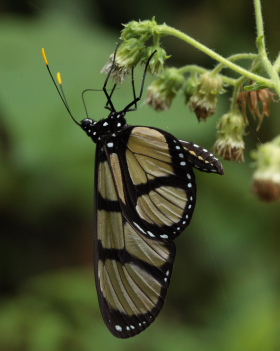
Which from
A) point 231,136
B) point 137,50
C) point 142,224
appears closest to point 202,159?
point 231,136

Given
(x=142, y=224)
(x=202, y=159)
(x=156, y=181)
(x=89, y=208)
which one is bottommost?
(x=89, y=208)

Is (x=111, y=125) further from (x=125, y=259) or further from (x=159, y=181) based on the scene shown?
(x=125, y=259)

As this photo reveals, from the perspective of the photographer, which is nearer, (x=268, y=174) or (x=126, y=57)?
(x=268, y=174)

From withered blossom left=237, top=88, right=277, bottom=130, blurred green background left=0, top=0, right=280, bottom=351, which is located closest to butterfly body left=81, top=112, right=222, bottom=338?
withered blossom left=237, top=88, right=277, bottom=130

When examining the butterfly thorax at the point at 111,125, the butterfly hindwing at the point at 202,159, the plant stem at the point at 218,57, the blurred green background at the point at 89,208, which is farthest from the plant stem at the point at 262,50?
the blurred green background at the point at 89,208

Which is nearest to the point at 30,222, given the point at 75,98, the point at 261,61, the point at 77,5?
the point at 75,98

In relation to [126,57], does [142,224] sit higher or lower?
lower

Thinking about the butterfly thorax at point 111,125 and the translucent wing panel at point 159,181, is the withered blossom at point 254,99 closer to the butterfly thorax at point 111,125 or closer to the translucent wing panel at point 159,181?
the translucent wing panel at point 159,181

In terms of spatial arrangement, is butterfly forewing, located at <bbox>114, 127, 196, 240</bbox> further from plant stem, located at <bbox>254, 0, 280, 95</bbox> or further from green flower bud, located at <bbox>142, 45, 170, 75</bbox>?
plant stem, located at <bbox>254, 0, 280, 95</bbox>
